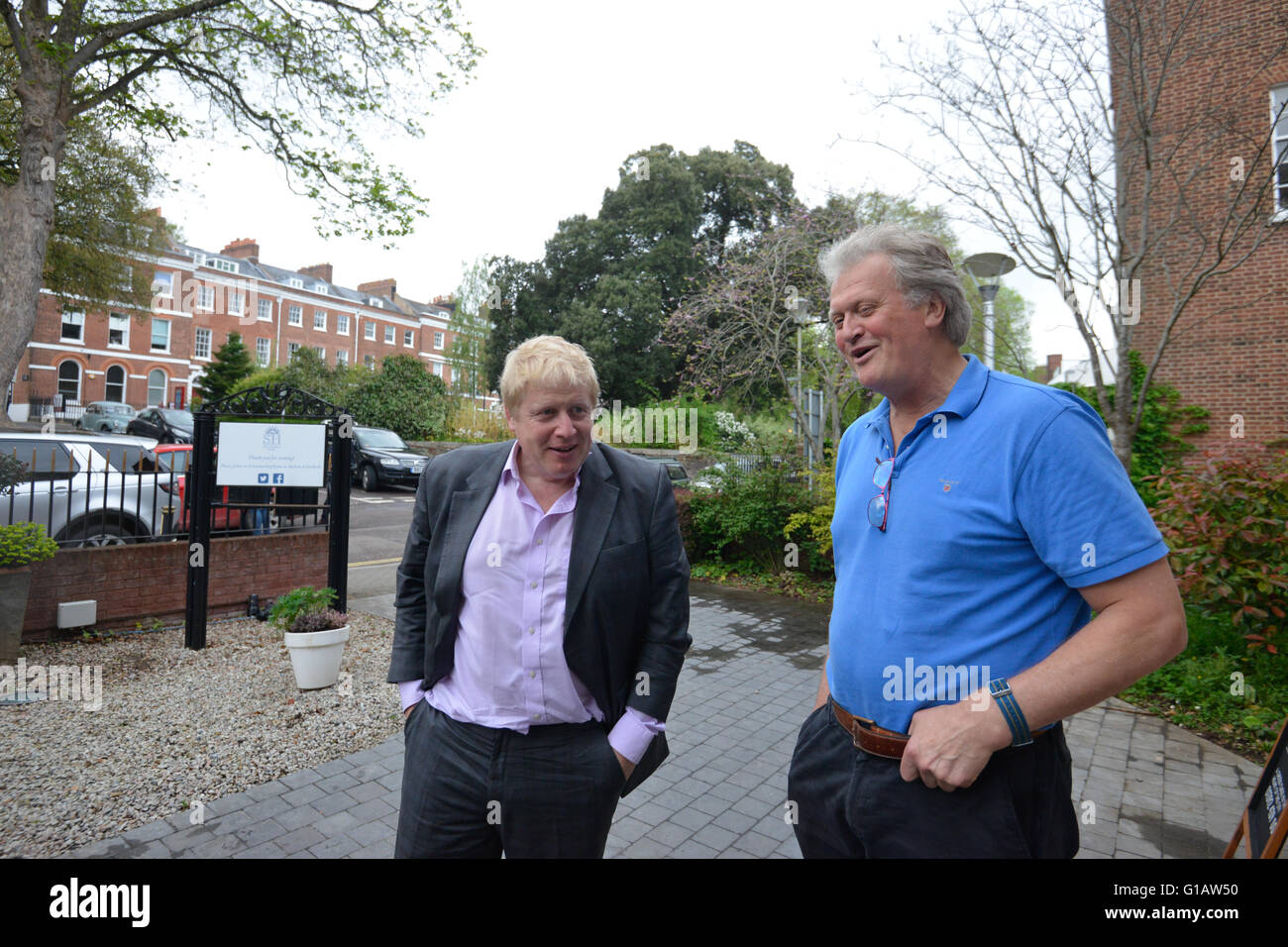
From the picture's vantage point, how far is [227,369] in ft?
127

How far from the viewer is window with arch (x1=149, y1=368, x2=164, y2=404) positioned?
141 ft

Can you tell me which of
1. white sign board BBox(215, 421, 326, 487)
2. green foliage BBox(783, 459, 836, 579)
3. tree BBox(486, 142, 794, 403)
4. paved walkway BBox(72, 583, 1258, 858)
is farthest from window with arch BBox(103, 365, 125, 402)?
paved walkway BBox(72, 583, 1258, 858)

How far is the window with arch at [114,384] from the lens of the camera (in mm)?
41094

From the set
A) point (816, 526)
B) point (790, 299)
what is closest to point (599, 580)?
point (816, 526)

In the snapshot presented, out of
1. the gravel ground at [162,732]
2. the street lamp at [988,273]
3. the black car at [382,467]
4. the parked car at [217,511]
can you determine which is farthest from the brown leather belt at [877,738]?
the black car at [382,467]

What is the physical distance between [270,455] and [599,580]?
18.8 ft

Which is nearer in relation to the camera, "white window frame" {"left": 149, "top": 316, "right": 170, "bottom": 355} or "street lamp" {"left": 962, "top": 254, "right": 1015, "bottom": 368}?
"street lamp" {"left": 962, "top": 254, "right": 1015, "bottom": 368}

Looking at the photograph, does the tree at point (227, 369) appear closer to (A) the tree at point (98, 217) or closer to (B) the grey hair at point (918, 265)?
(A) the tree at point (98, 217)

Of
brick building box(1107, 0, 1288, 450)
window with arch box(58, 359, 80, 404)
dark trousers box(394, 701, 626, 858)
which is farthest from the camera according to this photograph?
window with arch box(58, 359, 80, 404)

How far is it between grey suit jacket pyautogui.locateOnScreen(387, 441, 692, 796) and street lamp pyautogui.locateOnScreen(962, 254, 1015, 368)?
6736mm

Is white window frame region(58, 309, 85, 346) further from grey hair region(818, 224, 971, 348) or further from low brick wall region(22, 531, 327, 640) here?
grey hair region(818, 224, 971, 348)

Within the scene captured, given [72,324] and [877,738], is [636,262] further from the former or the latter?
[72,324]

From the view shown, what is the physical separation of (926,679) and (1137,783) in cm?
365

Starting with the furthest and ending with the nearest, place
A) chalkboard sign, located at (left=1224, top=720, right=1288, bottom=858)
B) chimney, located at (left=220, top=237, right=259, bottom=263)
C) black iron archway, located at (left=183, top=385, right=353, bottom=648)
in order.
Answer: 1. chimney, located at (left=220, top=237, right=259, bottom=263)
2. black iron archway, located at (left=183, top=385, right=353, bottom=648)
3. chalkboard sign, located at (left=1224, top=720, right=1288, bottom=858)
